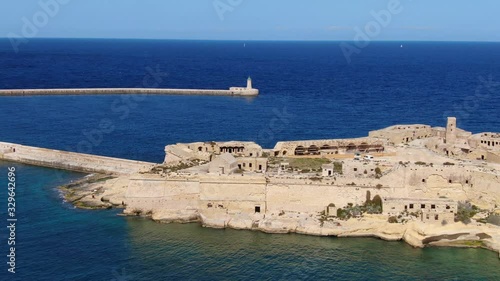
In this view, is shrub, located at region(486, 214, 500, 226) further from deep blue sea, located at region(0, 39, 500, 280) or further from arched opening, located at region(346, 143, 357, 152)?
arched opening, located at region(346, 143, 357, 152)

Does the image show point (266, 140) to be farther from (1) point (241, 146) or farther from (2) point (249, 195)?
(2) point (249, 195)

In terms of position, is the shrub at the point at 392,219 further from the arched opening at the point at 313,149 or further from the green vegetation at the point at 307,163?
the arched opening at the point at 313,149

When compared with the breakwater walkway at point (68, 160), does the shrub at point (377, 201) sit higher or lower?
lower

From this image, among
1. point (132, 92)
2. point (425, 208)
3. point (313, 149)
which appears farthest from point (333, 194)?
point (132, 92)

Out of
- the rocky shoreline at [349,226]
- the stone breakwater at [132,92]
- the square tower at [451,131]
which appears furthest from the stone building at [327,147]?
the stone breakwater at [132,92]

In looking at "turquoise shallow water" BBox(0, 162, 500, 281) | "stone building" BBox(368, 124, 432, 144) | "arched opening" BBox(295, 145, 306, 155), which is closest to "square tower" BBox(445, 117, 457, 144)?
"stone building" BBox(368, 124, 432, 144)

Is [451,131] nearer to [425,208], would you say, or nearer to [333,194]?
[425,208]

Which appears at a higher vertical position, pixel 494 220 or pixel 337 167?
pixel 337 167
